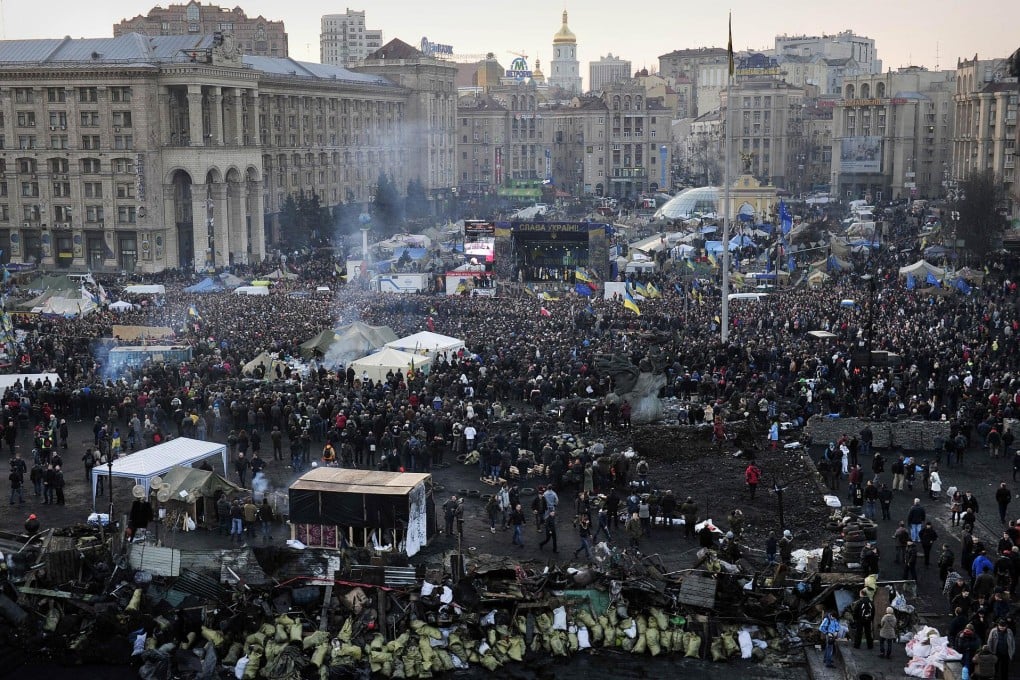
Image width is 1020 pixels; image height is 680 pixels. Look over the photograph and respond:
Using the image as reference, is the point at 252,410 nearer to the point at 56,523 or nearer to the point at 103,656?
the point at 56,523

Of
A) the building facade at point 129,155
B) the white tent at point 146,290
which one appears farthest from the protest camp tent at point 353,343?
the building facade at point 129,155

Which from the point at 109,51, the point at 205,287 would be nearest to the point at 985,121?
the point at 205,287

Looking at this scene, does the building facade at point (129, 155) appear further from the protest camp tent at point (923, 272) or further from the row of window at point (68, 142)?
the protest camp tent at point (923, 272)

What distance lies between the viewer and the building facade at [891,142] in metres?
108

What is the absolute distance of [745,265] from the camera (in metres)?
59.0

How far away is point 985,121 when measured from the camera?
80625mm

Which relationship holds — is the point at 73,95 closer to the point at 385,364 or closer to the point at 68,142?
the point at 68,142

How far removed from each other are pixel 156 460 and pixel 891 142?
9685cm

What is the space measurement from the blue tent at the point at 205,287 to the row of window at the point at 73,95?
1619 cm

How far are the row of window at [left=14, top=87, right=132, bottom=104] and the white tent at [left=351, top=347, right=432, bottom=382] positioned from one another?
3756 centimetres

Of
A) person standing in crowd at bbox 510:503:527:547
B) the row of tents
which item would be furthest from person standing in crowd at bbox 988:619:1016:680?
the row of tents

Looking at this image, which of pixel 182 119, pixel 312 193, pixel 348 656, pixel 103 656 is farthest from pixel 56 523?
pixel 312 193

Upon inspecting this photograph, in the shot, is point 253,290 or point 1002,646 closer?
point 1002,646

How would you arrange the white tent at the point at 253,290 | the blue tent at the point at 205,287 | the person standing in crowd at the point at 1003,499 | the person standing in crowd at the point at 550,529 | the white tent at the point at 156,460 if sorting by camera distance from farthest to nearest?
the blue tent at the point at 205,287
the white tent at the point at 253,290
the white tent at the point at 156,460
the person standing in crowd at the point at 1003,499
the person standing in crowd at the point at 550,529
